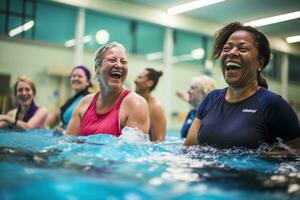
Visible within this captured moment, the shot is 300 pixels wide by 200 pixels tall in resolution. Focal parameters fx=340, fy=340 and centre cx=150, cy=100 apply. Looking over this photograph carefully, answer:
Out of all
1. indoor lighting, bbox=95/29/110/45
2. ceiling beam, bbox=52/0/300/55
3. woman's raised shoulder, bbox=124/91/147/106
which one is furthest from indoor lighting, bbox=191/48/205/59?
woman's raised shoulder, bbox=124/91/147/106

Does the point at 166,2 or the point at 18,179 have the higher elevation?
the point at 166,2

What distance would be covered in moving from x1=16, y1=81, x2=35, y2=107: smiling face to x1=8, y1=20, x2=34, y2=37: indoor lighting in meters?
4.13

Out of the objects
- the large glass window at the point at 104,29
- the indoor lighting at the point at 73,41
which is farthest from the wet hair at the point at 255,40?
the large glass window at the point at 104,29

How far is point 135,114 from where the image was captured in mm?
2545

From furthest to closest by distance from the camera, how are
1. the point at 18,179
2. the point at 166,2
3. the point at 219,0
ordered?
the point at 166,2
the point at 219,0
the point at 18,179

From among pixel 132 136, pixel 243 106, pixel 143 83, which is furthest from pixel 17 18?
pixel 243 106

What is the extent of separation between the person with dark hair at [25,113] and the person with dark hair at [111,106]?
4.36 ft

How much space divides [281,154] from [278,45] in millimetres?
5367

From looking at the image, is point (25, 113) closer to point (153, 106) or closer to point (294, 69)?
point (153, 106)

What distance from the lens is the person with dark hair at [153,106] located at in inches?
148

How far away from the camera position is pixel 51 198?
113 cm

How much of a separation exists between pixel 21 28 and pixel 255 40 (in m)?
6.77

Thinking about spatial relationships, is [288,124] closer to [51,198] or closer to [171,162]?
[171,162]

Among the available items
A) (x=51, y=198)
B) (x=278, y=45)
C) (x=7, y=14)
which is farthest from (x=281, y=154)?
(x=7, y=14)
